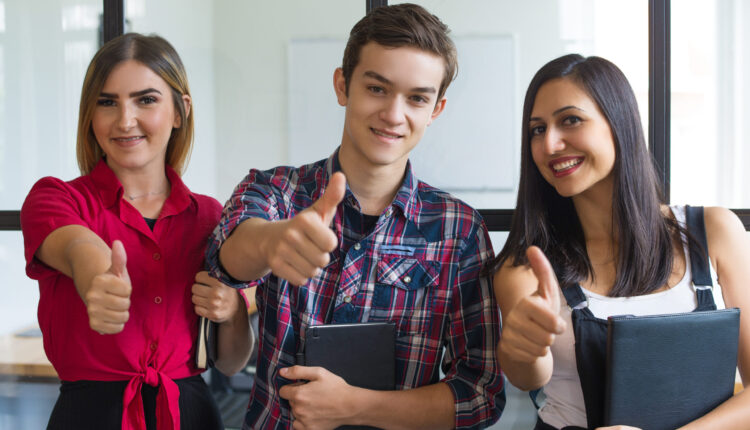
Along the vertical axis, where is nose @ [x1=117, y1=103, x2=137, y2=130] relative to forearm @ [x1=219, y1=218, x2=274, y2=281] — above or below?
above

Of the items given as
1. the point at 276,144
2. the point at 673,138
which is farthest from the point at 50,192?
the point at 673,138

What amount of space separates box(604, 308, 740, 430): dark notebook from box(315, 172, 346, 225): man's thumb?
65 cm

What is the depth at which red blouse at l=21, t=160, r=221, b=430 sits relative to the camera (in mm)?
1385

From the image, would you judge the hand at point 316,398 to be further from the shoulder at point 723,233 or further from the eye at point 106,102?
the shoulder at point 723,233

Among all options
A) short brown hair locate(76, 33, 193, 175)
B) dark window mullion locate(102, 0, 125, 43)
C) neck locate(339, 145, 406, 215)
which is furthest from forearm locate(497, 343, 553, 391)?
dark window mullion locate(102, 0, 125, 43)

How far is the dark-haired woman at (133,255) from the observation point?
4.54 feet

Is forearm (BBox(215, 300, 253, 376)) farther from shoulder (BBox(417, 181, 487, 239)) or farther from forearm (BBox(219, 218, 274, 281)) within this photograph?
shoulder (BBox(417, 181, 487, 239))

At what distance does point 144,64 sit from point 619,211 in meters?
1.25

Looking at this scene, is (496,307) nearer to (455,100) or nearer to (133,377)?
(455,100)

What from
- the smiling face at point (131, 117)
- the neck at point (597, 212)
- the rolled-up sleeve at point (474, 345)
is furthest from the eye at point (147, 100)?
the neck at point (597, 212)

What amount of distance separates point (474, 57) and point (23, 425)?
2004 mm

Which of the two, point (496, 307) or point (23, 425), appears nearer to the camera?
point (496, 307)

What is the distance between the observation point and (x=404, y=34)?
1.36 metres

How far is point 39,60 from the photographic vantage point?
2027mm
